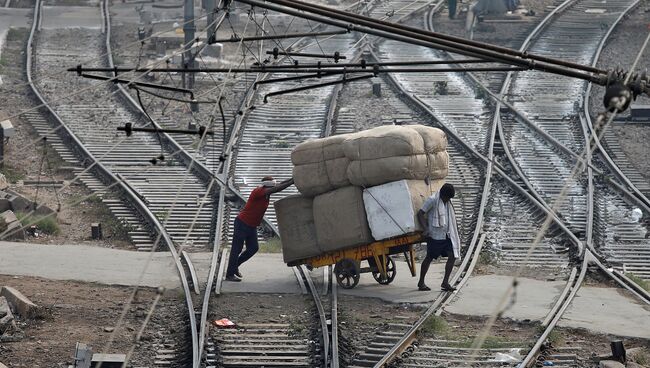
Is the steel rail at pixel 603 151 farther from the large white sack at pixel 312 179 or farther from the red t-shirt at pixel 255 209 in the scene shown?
the red t-shirt at pixel 255 209

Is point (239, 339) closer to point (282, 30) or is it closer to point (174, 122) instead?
point (174, 122)

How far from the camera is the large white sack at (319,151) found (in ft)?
52.0

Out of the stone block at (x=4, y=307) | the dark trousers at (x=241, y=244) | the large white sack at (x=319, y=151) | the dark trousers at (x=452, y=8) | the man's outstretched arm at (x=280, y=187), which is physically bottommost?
the stone block at (x=4, y=307)

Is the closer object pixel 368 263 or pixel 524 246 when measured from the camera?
pixel 368 263

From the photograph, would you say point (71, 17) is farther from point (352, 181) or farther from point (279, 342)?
point (279, 342)

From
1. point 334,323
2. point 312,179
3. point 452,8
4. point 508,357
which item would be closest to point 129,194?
point 312,179

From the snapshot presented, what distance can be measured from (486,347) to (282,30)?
23.3 m

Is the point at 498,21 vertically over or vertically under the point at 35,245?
over

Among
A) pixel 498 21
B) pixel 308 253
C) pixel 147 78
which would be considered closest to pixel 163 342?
pixel 308 253

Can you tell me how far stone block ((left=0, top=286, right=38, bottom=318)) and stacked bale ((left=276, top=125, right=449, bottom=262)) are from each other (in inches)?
121

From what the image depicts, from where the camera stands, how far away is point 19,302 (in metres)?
14.5

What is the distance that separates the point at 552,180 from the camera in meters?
21.7

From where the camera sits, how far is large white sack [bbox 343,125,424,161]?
50.8 ft

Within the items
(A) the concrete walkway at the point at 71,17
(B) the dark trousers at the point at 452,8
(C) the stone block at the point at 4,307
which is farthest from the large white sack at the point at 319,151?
(B) the dark trousers at the point at 452,8
